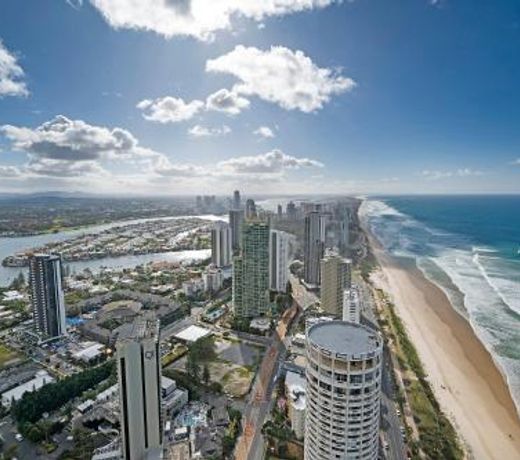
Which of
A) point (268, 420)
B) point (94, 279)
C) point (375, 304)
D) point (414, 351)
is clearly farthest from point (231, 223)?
point (268, 420)

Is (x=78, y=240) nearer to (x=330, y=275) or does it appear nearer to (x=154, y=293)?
(x=154, y=293)

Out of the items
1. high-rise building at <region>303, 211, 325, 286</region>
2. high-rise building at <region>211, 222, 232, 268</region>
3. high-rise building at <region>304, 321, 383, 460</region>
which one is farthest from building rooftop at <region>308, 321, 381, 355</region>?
high-rise building at <region>211, 222, 232, 268</region>

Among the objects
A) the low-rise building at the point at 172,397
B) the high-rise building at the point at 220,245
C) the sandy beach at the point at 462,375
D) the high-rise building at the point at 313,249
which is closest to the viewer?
the sandy beach at the point at 462,375

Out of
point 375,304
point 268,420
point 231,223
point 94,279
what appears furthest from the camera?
point 231,223

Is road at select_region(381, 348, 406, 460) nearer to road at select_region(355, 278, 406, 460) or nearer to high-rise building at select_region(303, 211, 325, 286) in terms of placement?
road at select_region(355, 278, 406, 460)

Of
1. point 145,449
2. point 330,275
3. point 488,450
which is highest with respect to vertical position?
point 330,275

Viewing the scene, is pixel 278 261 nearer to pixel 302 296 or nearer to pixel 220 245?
pixel 302 296

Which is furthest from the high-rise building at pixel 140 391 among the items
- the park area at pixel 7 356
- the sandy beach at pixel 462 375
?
the park area at pixel 7 356

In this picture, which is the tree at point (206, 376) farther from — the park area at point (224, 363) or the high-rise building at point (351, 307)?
the high-rise building at point (351, 307)
